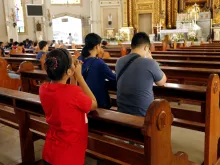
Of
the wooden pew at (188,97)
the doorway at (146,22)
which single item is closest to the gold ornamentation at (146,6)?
the doorway at (146,22)

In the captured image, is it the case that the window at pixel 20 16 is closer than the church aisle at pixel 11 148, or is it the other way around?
the church aisle at pixel 11 148

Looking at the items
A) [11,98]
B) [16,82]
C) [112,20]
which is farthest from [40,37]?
[11,98]

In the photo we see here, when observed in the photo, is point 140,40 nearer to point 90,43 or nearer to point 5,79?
point 90,43

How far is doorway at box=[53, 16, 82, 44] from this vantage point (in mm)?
19594

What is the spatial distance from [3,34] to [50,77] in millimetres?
15490

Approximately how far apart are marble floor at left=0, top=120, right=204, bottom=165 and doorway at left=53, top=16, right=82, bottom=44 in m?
16.6

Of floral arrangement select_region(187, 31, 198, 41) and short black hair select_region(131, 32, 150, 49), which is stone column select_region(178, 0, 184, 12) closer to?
floral arrangement select_region(187, 31, 198, 41)

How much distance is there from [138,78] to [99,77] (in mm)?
416

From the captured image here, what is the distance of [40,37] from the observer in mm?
17469

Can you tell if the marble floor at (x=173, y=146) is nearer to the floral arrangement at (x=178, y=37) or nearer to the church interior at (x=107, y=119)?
the church interior at (x=107, y=119)

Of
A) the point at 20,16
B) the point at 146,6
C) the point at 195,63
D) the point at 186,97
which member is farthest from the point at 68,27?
the point at 186,97

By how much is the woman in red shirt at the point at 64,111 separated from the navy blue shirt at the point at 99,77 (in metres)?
0.72

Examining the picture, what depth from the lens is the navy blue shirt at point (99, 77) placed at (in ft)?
7.80

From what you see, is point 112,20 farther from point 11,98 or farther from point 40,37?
point 11,98
